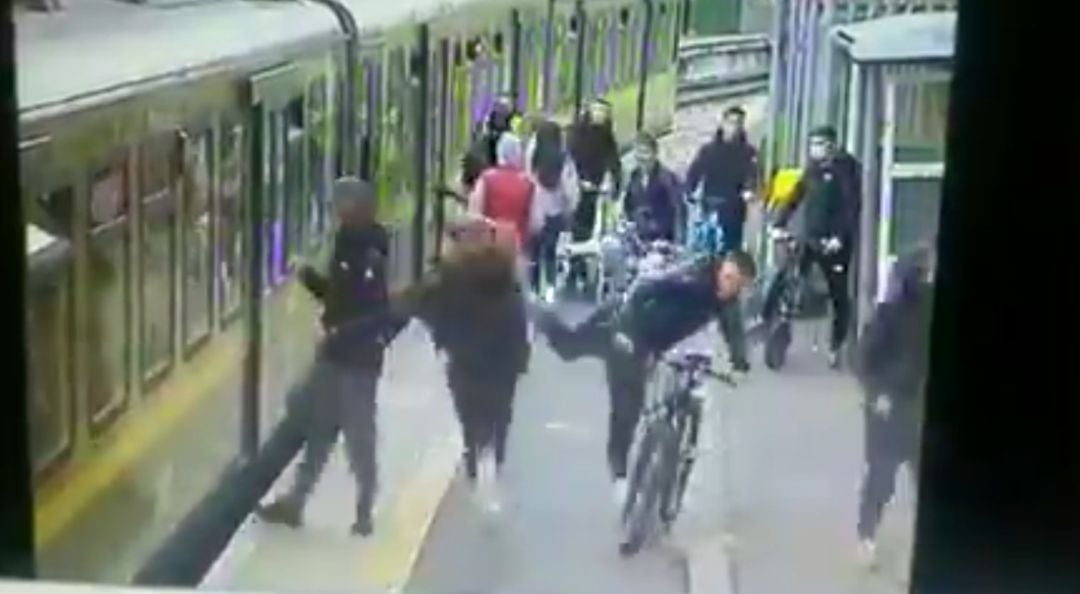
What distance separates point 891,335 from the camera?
174 centimetres

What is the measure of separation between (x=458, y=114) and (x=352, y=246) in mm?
173

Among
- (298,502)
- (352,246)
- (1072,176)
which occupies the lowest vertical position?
(298,502)

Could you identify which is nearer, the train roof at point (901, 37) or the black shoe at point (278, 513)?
the train roof at point (901, 37)

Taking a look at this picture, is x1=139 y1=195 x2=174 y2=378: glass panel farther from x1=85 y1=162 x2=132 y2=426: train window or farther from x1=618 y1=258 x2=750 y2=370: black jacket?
x1=618 y1=258 x2=750 y2=370: black jacket

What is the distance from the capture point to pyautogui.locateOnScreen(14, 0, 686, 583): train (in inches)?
69.4

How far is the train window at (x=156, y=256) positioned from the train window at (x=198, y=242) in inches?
0.6

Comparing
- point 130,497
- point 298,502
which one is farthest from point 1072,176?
point 130,497

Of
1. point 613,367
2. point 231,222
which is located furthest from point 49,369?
point 613,367

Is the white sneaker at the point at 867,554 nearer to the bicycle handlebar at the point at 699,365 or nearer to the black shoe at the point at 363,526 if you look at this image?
the bicycle handlebar at the point at 699,365

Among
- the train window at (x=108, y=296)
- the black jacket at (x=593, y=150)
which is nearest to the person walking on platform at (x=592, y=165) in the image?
the black jacket at (x=593, y=150)

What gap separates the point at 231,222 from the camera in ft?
5.90

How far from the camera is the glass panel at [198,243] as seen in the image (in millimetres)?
1771

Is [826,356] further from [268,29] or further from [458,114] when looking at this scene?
[268,29]

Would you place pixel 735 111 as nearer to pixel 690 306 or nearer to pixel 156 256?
pixel 690 306
